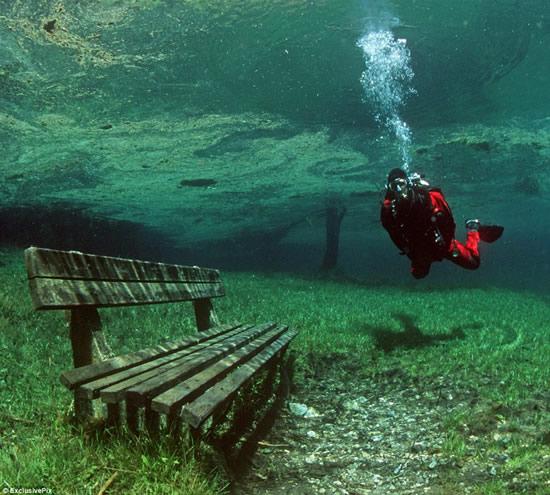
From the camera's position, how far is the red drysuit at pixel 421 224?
5.71 metres

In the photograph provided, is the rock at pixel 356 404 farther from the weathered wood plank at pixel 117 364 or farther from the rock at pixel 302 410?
the weathered wood plank at pixel 117 364

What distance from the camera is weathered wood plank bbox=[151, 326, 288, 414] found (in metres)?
2.21

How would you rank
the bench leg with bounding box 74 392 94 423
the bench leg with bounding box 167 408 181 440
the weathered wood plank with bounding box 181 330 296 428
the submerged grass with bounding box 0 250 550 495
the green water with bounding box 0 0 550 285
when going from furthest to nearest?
the green water with bounding box 0 0 550 285 < the bench leg with bounding box 74 392 94 423 < the bench leg with bounding box 167 408 181 440 < the submerged grass with bounding box 0 250 550 495 < the weathered wood plank with bounding box 181 330 296 428

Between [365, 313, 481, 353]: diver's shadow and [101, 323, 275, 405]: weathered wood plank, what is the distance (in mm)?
4280

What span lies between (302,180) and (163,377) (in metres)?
20.8

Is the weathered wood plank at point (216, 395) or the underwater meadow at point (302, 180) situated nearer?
the weathered wood plank at point (216, 395)

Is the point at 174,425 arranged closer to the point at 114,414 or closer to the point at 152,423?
the point at 152,423

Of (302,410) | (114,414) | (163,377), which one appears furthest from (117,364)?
(302,410)

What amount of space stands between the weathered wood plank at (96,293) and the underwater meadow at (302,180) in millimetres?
848

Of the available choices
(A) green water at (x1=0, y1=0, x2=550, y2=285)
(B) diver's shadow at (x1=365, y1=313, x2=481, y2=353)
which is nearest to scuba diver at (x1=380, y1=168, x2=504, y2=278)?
(B) diver's shadow at (x1=365, y1=313, x2=481, y2=353)

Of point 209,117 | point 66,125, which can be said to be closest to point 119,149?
point 66,125

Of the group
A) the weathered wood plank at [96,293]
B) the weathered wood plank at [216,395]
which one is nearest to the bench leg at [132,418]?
the weathered wood plank at [216,395]

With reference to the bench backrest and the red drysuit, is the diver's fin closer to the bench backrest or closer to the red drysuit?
the red drysuit

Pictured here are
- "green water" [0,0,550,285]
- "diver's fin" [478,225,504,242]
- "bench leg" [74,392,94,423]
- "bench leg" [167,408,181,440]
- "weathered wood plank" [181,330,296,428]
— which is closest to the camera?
"weathered wood plank" [181,330,296,428]
